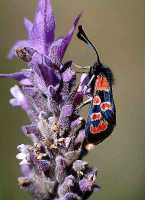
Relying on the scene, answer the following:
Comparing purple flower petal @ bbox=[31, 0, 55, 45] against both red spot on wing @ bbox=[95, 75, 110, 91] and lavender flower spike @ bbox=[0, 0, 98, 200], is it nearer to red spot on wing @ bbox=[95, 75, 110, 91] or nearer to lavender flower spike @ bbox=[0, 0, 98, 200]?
lavender flower spike @ bbox=[0, 0, 98, 200]

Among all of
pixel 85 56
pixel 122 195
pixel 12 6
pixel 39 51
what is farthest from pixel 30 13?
pixel 39 51

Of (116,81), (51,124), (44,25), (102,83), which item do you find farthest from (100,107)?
(116,81)

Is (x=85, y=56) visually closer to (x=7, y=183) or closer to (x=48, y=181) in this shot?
(x=7, y=183)

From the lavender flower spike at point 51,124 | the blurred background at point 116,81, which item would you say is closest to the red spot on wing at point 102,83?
the lavender flower spike at point 51,124

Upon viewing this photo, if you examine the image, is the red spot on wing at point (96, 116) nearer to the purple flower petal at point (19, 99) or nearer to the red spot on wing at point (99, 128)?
the red spot on wing at point (99, 128)

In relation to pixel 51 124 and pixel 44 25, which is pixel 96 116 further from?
pixel 44 25
